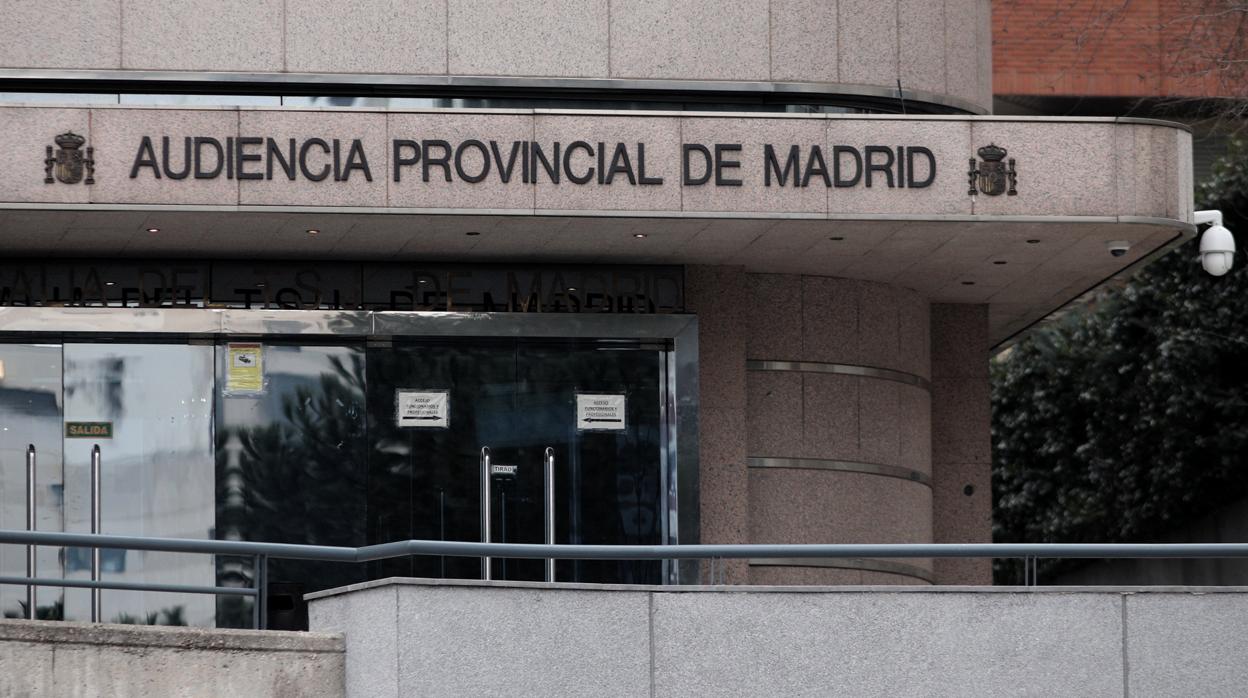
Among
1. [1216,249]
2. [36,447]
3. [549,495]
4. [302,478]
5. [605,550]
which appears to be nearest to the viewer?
[605,550]

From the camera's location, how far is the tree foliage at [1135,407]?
87.7 feet

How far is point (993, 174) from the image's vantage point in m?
16.0

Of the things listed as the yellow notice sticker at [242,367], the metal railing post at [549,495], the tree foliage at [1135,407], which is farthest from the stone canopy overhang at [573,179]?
the tree foliage at [1135,407]

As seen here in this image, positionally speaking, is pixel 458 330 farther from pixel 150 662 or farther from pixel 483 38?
pixel 150 662

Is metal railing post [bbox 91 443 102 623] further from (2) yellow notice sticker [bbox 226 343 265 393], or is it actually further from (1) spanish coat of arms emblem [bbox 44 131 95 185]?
(1) spanish coat of arms emblem [bbox 44 131 95 185]

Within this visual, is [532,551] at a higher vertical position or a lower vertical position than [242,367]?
lower

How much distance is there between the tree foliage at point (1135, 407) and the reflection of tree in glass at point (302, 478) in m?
13.1

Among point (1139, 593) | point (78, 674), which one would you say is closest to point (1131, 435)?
point (1139, 593)

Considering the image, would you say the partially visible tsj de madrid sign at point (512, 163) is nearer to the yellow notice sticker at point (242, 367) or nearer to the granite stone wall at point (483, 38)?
the granite stone wall at point (483, 38)

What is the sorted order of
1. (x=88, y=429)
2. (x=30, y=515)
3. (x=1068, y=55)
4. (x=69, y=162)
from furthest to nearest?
(x=1068, y=55), (x=88, y=429), (x=30, y=515), (x=69, y=162)

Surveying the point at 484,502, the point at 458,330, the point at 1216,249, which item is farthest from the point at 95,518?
the point at 1216,249

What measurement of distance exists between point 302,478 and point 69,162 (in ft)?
10.2

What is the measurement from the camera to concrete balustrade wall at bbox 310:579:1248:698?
11500 millimetres

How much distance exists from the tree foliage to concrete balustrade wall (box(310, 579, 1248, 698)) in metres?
14.9
